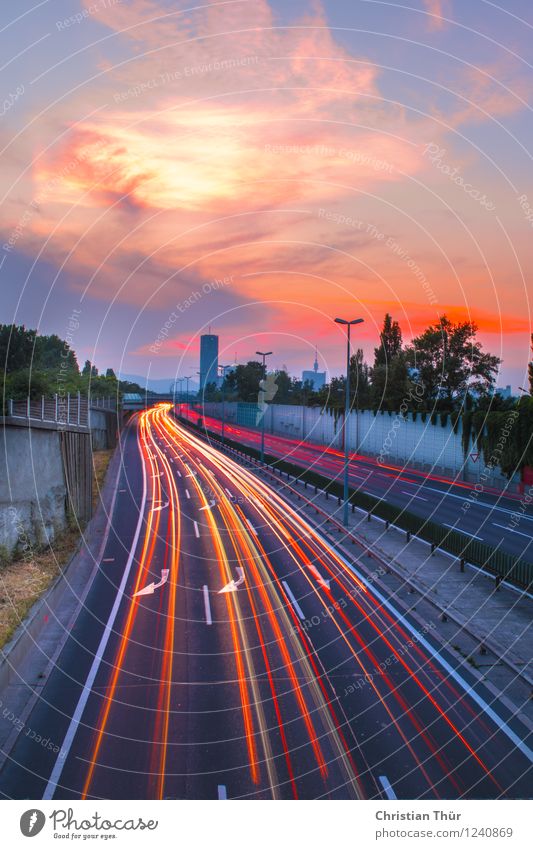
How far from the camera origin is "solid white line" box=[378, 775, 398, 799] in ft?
43.3

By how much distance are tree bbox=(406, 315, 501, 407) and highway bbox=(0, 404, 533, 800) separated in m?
65.3

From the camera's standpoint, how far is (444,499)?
52.8 metres

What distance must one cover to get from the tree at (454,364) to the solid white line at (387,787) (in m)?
81.2

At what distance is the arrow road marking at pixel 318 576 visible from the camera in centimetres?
2814

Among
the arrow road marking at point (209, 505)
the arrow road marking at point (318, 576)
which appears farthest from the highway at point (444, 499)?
the arrow road marking at point (209, 505)

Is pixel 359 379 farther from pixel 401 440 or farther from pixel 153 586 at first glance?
pixel 153 586

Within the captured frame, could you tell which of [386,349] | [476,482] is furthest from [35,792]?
[386,349]

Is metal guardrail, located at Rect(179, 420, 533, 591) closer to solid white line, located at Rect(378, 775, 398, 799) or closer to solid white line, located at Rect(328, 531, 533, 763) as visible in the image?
solid white line, located at Rect(328, 531, 533, 763)

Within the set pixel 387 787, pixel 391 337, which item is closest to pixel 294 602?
pixel 387 787

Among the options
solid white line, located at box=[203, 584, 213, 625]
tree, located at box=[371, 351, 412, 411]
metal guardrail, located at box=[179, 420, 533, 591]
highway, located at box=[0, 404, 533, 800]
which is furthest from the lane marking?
tree, located at box=[371, 351, 412, 411]

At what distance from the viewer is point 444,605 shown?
25.1 meters

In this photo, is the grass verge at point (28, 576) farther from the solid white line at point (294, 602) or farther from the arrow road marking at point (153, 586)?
the solid white line at point (294, 602)

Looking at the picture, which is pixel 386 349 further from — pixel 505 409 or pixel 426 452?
pixel 505 409

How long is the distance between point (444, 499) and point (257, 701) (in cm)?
3829
